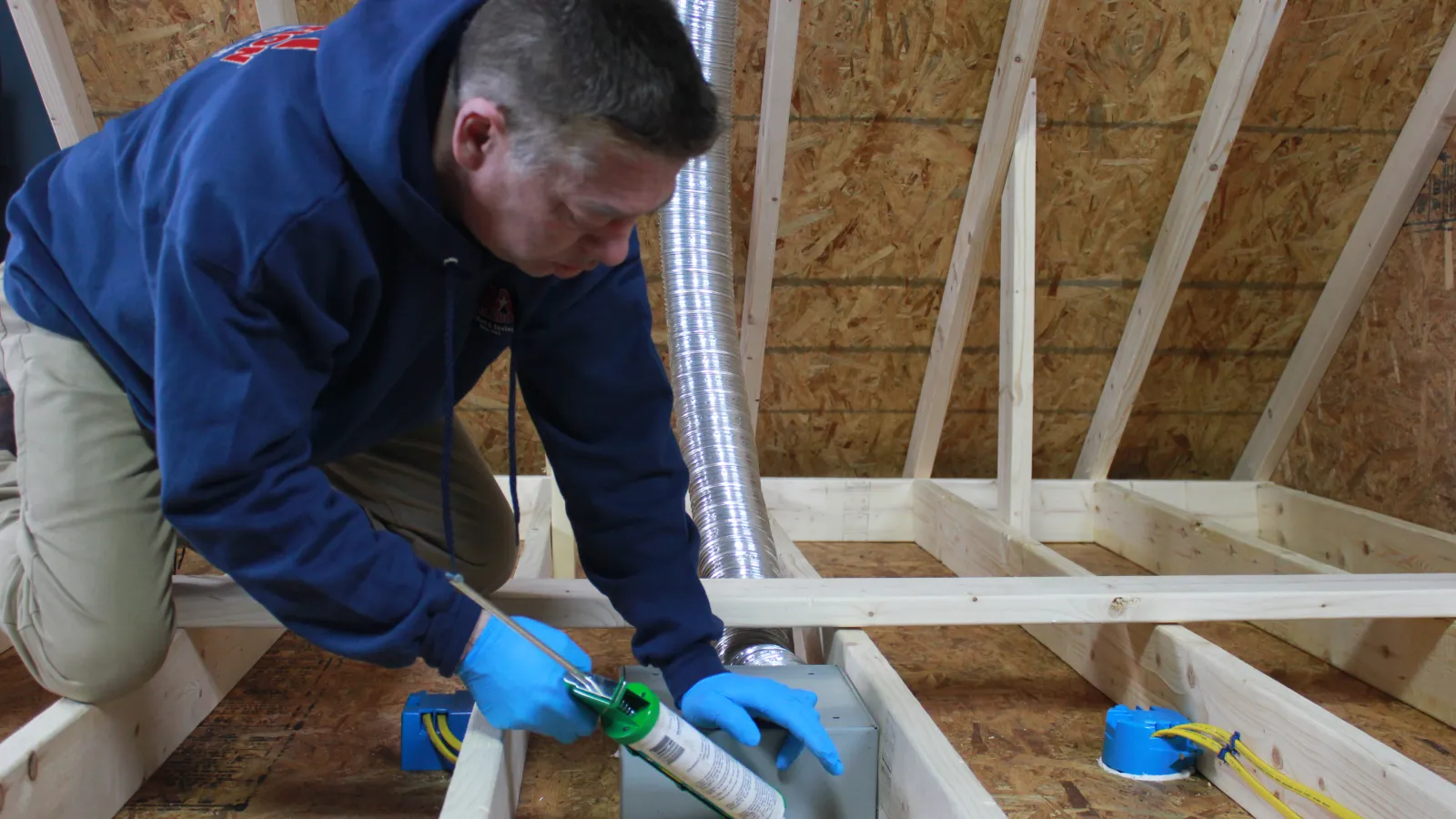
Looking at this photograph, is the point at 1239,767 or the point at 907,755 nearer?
the point at 907,755

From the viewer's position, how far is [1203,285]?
307 cm

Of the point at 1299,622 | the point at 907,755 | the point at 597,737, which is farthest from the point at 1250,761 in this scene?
the point at 597,737

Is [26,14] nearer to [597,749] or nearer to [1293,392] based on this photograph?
[597,749]

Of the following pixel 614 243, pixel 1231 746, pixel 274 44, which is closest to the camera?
pixel 614 243

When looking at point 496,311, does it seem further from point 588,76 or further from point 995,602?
point 995,602

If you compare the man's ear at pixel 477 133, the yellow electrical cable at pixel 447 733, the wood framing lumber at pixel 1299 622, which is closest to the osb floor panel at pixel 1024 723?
the wood framing lumber at pixel 1299 622

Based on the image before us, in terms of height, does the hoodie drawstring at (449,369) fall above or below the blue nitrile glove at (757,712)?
above

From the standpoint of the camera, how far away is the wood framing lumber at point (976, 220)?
2453 mm

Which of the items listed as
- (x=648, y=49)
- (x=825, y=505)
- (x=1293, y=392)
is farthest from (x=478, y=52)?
(x=1293, y=392)

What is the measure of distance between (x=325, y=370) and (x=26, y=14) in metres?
1.88

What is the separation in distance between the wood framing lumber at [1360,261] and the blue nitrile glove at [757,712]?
256cm

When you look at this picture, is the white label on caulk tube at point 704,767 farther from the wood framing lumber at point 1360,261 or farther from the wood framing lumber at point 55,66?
the wood framing lumber at point 1360,261

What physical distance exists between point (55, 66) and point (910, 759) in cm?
251

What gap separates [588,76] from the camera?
840mm
